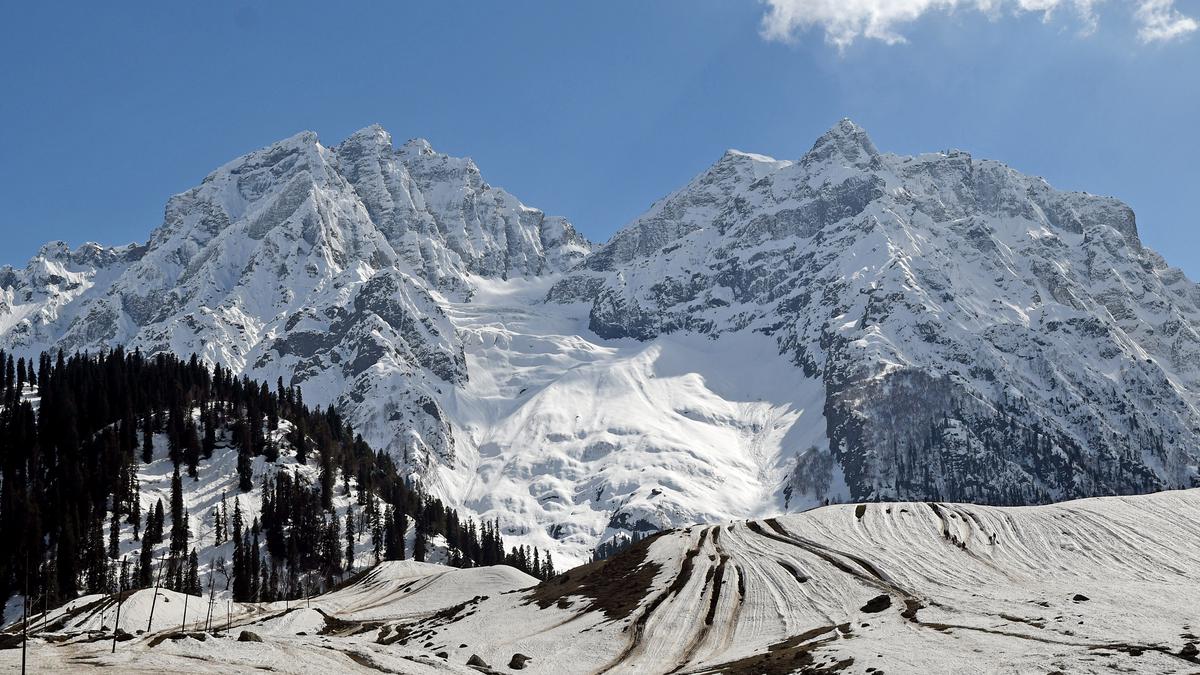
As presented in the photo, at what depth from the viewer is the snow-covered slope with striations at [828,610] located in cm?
6488

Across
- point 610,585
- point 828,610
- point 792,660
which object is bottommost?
point 792,660

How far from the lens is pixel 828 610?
8881 cm

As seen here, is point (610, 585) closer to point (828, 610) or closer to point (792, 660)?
point (828, 610)

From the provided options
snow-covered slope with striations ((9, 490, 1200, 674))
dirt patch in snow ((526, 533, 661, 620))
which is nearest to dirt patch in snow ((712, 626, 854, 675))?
snow-covered slope with striations ((9, 490, 1200, 674))

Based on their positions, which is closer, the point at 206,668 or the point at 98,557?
the point at 206,668

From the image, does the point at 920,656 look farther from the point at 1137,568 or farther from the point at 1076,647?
the point at 1137,568

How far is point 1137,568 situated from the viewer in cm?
9094

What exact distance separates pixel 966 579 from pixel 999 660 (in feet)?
100

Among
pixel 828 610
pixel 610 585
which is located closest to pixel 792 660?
pixel 828 610

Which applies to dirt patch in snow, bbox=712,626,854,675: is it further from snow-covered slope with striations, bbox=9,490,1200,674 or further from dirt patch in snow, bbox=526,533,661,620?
dirt patch in snow, bbox=526,533,661,620

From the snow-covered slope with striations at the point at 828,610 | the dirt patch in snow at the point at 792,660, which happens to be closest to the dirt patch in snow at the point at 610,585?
the snow-covered slope with striations at the point at 828,610

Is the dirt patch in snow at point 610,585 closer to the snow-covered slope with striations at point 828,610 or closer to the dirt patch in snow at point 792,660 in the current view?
the snow-covered slope with striations at point 828,610

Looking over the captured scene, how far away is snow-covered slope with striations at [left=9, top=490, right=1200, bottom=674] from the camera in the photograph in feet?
213

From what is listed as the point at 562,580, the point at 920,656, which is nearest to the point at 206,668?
the point at 920,656
